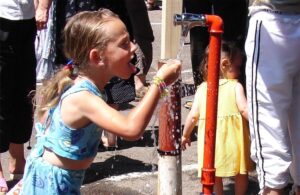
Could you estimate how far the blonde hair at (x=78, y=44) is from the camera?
2895 mm

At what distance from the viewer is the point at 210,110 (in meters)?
2.90

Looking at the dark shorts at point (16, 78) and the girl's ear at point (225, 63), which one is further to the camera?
the dark shorts at point (16, 78)

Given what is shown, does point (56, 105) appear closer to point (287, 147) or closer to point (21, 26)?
point (287, 147)

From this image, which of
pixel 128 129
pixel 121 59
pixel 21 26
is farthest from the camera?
pixel 21 26

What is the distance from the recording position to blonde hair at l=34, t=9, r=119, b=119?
2895 millimetres

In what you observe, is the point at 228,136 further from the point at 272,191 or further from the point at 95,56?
the point at 95,56

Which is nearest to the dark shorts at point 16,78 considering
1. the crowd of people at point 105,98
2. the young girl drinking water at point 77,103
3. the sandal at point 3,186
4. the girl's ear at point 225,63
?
the crowd of people at point 105,98

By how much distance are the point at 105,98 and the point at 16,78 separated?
1611 millimetres

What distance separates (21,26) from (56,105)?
170 cm

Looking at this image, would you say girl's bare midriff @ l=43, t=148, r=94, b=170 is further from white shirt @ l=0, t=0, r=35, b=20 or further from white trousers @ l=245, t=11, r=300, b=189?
white shirt @ l=0, t=0, r=35, b=20

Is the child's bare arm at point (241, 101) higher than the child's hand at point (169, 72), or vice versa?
the child's hand at point (169, 72)

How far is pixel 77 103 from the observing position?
2.88m

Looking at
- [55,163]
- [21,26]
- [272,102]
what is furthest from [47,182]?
[21,26]

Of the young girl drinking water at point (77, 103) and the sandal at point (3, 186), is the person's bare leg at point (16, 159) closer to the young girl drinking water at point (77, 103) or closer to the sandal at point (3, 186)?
the sandal at point (3, 186)
